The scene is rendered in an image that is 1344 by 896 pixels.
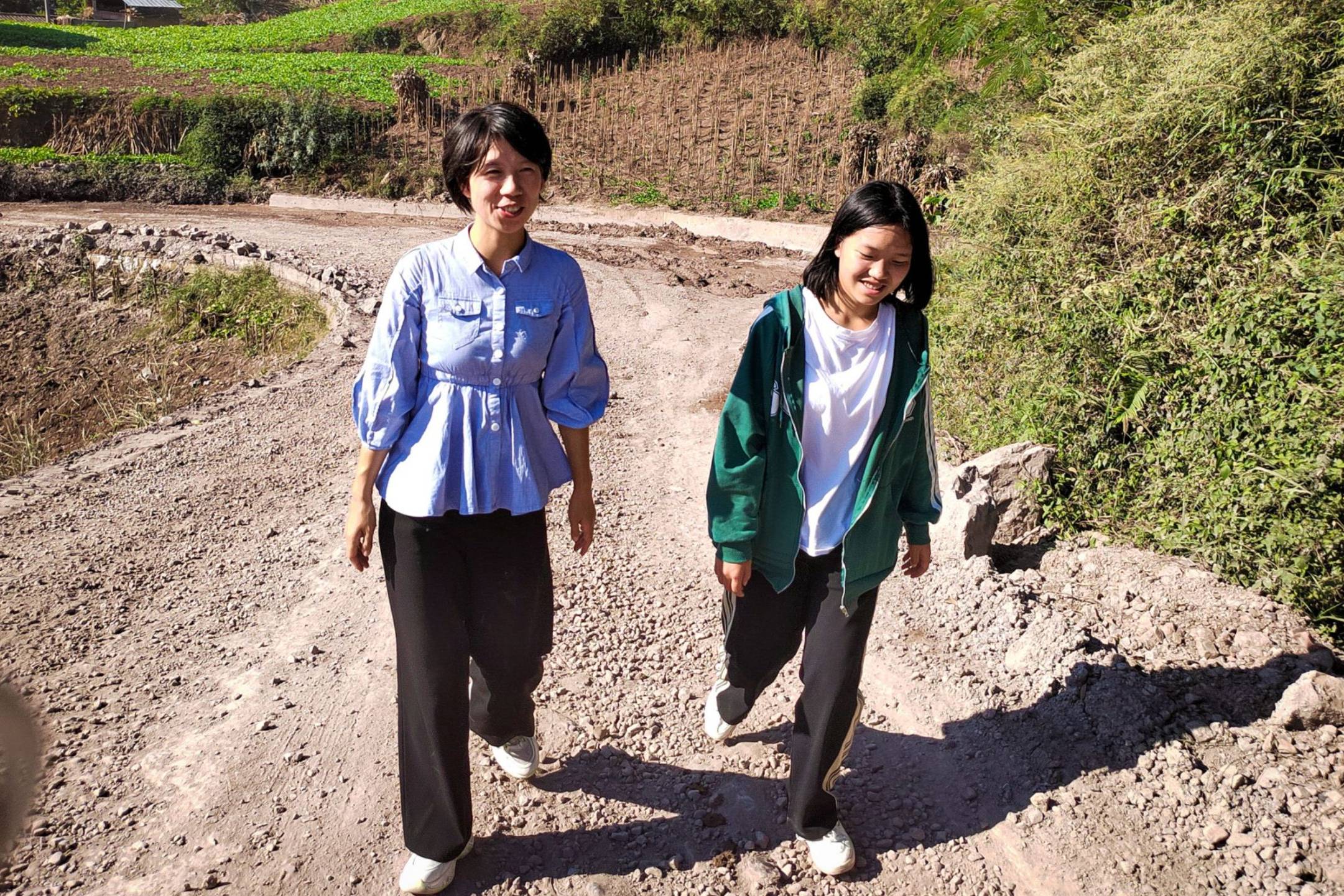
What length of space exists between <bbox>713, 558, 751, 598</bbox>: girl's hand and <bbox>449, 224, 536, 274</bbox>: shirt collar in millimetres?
939

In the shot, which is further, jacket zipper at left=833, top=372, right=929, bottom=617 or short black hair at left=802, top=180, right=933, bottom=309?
jacket zipper at left=833, top=372, right=929, bottom=617

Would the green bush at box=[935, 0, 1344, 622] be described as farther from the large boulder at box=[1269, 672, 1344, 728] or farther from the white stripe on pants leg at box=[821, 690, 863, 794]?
the white stripe on pants leg at box=[821, 690, 863, 794]

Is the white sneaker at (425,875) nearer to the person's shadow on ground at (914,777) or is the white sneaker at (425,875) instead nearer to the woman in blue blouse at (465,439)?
the woman in blue blouse at (465,439)

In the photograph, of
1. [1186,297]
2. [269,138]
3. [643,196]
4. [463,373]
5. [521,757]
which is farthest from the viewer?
[269,138]

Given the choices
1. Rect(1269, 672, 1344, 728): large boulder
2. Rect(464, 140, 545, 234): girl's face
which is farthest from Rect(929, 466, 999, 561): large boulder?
Rect(464, 140, 545, 234): girl's face

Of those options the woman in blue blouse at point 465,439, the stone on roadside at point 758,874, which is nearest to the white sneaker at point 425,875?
the woman in blue blouse at point 465,439

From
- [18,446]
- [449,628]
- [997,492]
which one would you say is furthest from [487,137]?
[18,446]

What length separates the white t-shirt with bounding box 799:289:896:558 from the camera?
2559 millimetres

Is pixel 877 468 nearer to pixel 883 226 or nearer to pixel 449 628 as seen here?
pixel 883 226

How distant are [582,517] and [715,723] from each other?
3.49ft

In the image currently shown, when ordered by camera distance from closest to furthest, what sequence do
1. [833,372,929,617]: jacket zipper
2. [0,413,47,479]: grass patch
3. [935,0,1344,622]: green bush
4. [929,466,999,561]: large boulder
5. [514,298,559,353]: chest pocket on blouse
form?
[514,298,559,353]: chest pocket on blouse, [833,372,929,617]: jacket zipper, [935,0,1344,622]: green bush, [929,466,999,561]: large boulder, [0,413,47,479]: grass patch

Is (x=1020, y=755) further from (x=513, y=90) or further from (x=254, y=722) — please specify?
(x=513, y=90)

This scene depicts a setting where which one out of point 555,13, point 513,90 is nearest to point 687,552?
point 513,90

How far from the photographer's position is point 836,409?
2564 mm
